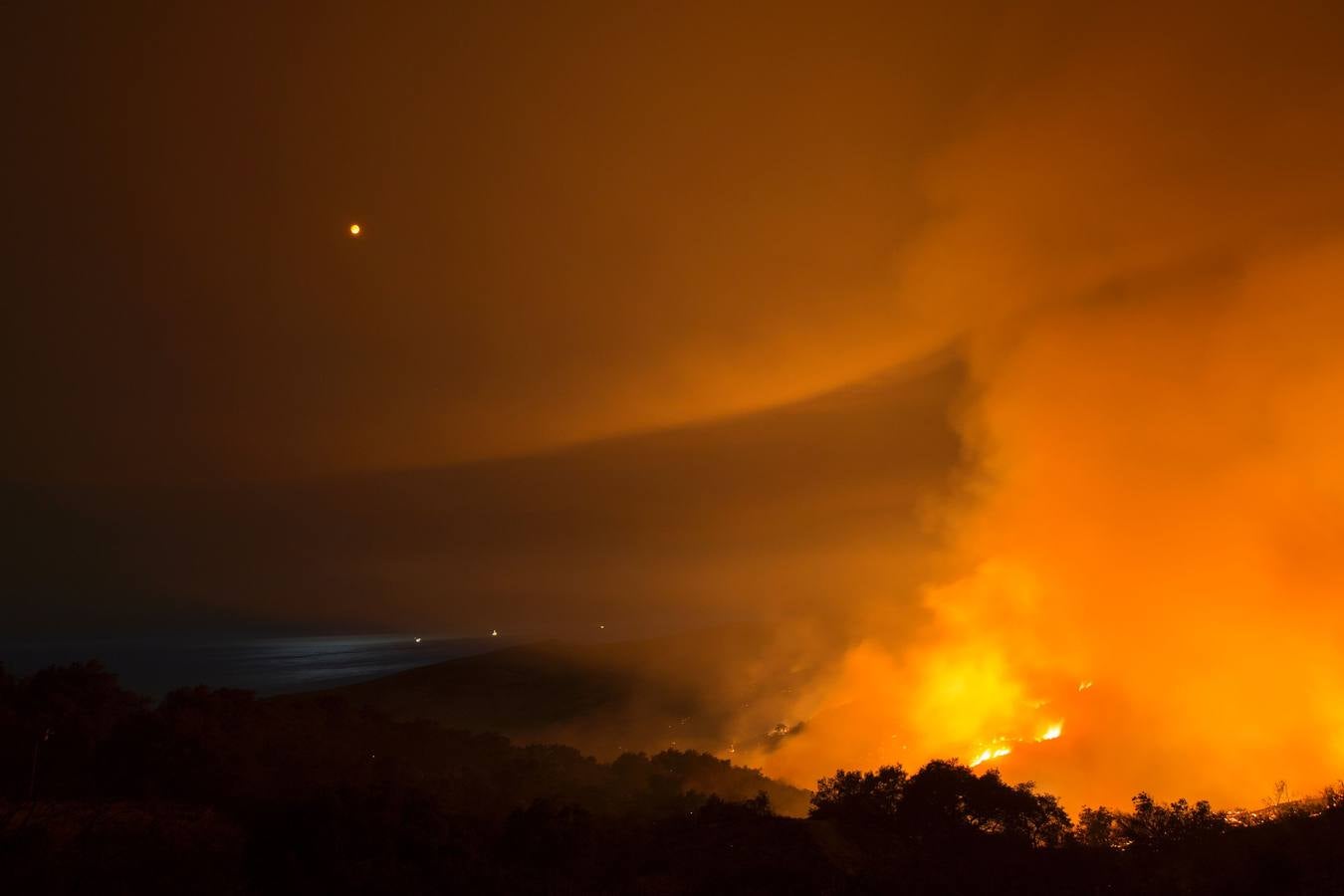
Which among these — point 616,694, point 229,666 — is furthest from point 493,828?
point 229,666

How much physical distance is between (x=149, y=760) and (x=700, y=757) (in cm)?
1566

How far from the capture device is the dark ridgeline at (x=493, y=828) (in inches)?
478

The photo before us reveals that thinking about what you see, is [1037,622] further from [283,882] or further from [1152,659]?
[283,882]

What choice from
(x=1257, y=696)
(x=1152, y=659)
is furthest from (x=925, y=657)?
(x=1257, y=696)

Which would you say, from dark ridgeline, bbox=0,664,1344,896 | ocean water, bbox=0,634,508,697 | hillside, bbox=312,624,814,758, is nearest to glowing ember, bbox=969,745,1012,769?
dark ridgeline, bbox=0,664,1344,896

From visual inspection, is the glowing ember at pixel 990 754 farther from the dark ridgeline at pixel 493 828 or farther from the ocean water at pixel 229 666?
the ocean water at pixel 229 666

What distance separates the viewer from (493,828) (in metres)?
15.9

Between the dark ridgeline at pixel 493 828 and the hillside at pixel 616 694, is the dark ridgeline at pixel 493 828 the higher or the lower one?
the lower one

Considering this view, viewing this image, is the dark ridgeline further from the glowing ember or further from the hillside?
the hillside

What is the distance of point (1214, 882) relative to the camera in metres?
12.4

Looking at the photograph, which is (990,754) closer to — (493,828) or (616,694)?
(493,828)

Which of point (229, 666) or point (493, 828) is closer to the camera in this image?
point (493, 828)

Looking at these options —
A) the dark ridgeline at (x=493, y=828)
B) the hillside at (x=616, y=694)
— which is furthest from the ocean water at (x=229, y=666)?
the dark ridgeline at (x=493, y=828)

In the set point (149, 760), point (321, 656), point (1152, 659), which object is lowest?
point (149, 760)
